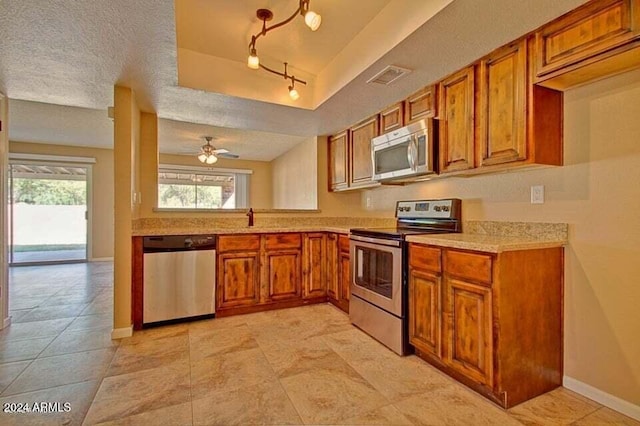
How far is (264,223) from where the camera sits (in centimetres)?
393

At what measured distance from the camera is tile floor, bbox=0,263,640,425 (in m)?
1.68

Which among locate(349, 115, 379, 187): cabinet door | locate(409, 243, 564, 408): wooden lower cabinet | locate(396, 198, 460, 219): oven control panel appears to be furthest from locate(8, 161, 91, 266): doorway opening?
locate(409, 243, 564, 408): wooden lower cabinet

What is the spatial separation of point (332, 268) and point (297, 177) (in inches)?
89.7

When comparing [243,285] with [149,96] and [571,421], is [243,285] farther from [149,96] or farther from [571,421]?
[571,421]

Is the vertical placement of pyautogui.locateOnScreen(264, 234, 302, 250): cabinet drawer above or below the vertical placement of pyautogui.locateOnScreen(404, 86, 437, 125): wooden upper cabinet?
below

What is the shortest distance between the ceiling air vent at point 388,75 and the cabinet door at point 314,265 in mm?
1793

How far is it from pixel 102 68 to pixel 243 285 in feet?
7.38

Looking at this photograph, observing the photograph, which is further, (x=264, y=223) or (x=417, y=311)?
(x=264, y=223)

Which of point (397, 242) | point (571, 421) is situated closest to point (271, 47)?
point (397, 242)

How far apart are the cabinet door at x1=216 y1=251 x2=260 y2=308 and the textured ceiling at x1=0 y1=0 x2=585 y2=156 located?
154 cm

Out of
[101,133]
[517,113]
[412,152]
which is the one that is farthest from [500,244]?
[101,133]

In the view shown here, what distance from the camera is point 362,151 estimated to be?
11.7ft

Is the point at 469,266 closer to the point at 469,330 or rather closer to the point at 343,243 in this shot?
the point at 469,330

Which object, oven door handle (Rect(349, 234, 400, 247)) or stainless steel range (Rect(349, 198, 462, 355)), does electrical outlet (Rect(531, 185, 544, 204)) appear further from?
oven door handle (Rect(349, 234, 400, 247))
